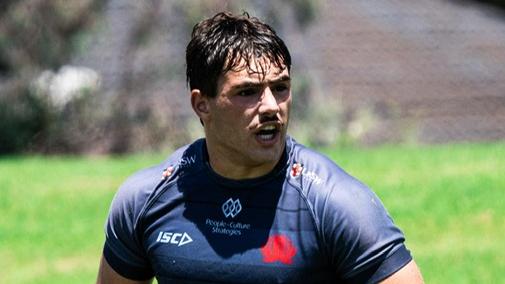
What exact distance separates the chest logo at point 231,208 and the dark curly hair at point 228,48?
37cm

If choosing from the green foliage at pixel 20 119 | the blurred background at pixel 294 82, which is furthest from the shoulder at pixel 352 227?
the green foliage at pixel 20 119

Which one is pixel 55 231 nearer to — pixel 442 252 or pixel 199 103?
pixel 442 252

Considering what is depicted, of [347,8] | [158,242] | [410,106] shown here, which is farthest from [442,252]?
[347,8]

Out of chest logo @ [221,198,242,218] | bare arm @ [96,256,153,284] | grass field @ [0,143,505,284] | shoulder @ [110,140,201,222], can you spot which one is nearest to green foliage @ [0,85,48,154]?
grass field @ [0,143,505,284]

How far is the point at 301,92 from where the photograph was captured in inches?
623

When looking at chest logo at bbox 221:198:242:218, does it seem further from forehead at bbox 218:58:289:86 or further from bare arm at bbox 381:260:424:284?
bare arm at bbox 381:260:424:284

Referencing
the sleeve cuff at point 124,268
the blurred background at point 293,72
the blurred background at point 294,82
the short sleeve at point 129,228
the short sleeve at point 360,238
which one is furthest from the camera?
the blurred background at point 293,72

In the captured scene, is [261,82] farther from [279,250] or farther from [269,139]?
[279,250]

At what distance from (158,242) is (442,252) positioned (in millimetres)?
4192

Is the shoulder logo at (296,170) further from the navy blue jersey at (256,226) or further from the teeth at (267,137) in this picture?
the teeth at (267,137)

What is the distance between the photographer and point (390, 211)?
906 centimetres

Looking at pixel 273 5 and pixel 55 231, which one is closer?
pixel 55 231

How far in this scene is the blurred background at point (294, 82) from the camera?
14969 millimetres

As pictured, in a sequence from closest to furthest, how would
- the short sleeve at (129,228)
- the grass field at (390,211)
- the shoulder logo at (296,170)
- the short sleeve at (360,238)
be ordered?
1. the short sleeve at (360,238)
2. the shoulder logo at (296,170)
3. the short sleeve at (129,228)
4. the grass field at (390,211)
